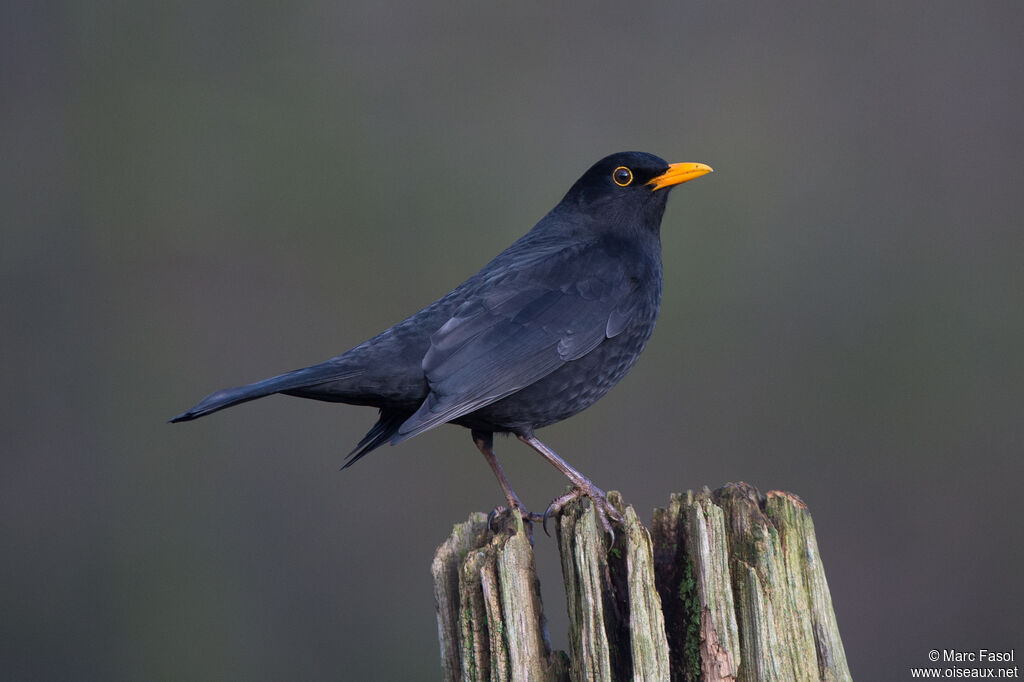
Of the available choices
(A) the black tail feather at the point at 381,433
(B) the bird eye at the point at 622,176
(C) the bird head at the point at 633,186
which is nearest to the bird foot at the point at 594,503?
(A) the black tail feather at the point at 381,433

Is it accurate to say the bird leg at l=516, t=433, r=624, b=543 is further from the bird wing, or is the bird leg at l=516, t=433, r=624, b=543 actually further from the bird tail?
the bird tail

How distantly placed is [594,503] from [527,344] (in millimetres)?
727

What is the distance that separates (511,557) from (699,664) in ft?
2.20

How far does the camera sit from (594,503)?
383 centimetres

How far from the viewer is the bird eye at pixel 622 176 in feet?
16.0

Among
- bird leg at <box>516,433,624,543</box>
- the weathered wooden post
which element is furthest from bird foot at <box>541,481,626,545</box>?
the weathered wooden post

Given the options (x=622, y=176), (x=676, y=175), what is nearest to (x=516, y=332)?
(x=622, y=176)

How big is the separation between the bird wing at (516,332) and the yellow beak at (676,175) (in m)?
0.57

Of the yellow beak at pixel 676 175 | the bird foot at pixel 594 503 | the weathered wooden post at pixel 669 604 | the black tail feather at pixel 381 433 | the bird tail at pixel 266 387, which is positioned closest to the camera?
the weathered wooden post at pixel 669 604

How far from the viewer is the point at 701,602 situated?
10.1 feet

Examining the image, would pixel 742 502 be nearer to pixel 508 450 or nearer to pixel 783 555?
pixel 783 555

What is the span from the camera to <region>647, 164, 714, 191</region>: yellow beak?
4828 mm

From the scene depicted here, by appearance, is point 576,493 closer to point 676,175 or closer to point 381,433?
point 381,433

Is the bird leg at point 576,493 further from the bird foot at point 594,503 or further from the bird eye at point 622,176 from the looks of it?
the bird eye at point 622,176
